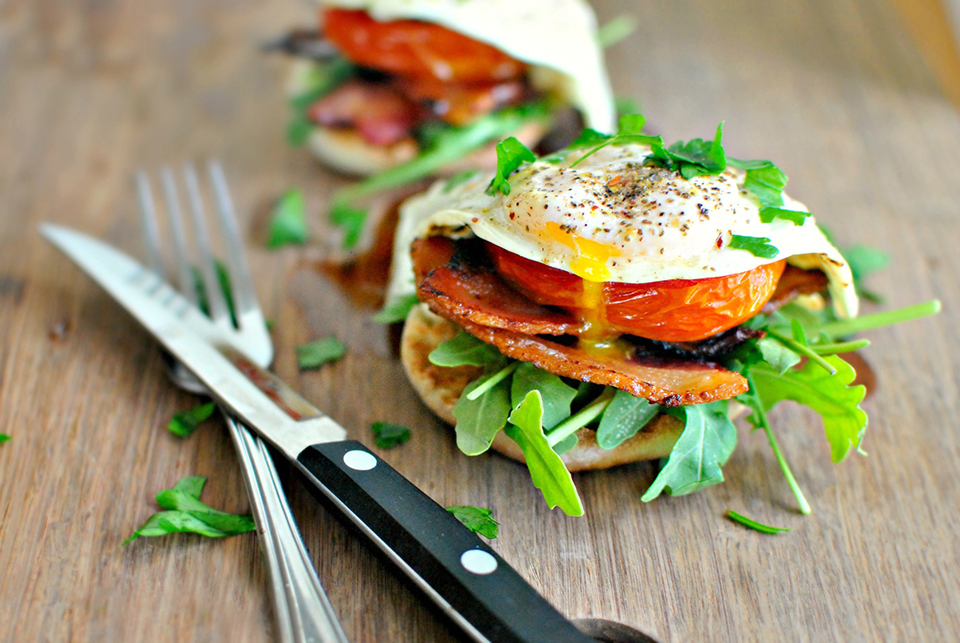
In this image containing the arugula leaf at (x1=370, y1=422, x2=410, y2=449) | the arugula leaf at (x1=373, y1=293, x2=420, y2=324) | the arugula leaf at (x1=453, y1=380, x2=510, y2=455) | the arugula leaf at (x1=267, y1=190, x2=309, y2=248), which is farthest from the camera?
the arugula leaf at (x1=267, y1=190, x2=309, y2=248)

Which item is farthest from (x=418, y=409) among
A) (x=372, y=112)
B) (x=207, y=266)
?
(x=372, y=112)

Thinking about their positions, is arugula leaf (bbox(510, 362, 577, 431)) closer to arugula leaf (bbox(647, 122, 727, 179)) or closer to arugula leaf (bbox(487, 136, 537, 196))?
arugula leaf (bbox(487, 136, 537, 196))

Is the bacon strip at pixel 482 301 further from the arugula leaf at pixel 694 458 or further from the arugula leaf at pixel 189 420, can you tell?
the arugula leaf at pixel 189 420

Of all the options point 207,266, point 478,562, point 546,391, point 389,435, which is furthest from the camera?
point 207,266

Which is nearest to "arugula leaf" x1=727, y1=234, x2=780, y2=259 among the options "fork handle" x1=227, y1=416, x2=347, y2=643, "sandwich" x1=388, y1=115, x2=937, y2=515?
"sandwich" x1=388, y1=115, x2=937, y2=515

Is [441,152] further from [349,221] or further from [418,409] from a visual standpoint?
[418,409]

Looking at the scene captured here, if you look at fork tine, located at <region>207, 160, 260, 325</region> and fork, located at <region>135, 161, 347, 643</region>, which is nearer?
fork, located at <region>135, 161, 347, 643</region>

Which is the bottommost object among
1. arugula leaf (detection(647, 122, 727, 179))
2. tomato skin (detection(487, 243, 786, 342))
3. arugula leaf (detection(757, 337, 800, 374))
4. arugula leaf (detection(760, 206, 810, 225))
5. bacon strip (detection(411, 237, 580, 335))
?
arugula leaf (detection(757, 337, 800, 374))
